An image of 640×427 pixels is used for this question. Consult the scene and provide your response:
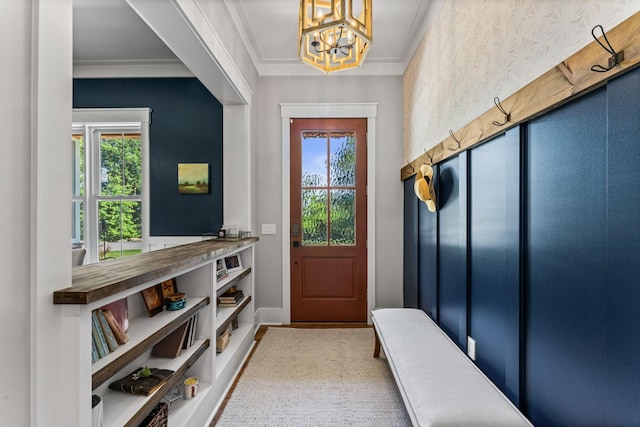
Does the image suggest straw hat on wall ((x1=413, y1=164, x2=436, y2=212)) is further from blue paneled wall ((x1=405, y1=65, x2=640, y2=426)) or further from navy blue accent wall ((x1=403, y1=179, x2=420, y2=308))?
navy blue accent wall ((x1=403, y1=179, x2=420, y2=308))

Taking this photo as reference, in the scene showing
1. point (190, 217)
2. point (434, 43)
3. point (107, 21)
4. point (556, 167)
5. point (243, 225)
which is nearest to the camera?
point (556, 167)

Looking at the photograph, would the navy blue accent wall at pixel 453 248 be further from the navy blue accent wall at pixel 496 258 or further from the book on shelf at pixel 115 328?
the book on shelf at pixel 115 328

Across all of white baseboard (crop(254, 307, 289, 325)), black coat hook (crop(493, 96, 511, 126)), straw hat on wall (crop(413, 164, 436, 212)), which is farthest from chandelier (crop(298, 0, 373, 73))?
white baseboard (crop(254, 307, 289, 325))

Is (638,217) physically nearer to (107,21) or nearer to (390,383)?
(390,383)

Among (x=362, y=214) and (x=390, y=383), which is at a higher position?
(x=362, y=214)

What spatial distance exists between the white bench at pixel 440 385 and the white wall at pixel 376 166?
1.48 meters

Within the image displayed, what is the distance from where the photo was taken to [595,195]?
1.01 m

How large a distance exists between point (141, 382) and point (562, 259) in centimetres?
179

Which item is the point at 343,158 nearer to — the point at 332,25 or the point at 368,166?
the point at 368,166

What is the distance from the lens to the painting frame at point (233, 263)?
2865mm

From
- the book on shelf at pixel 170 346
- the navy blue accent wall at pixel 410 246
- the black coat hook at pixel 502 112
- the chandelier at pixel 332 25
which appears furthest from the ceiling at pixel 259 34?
the book on shelf at pixel 170 346

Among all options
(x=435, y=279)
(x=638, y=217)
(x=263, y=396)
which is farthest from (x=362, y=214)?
(x=638, y=217)

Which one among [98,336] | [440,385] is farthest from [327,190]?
[98,336]

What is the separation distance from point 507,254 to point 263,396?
179 centimetres
